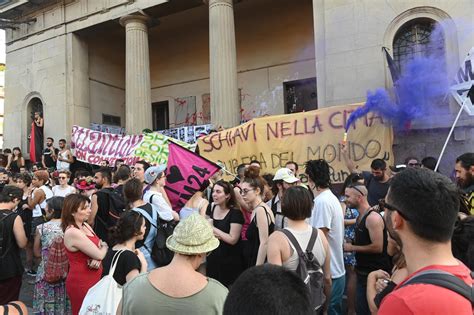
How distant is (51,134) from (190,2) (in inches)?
319

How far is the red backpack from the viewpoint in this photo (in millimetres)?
3896

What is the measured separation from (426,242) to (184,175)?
4.30m

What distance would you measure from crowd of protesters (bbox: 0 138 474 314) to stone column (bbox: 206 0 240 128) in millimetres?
6590

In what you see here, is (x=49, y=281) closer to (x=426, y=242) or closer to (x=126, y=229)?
(x=126, y=229)

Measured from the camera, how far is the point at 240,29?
58.1 feet

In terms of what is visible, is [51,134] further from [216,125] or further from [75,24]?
[216,125]

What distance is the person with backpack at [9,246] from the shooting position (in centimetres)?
426

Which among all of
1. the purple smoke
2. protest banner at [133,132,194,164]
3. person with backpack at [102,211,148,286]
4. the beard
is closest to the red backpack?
person with backpack at [102,211,148,286]

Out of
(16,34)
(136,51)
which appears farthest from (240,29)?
(16,34)

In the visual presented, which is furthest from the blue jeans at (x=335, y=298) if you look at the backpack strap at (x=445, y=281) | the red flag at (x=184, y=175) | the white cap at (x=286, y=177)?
the backpack strap at (x=445, y=281)

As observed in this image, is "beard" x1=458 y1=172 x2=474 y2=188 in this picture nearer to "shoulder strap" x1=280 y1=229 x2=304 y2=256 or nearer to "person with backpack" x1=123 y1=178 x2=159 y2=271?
"shoulder strap" x1=280 y1=229 x2=304 y2=256

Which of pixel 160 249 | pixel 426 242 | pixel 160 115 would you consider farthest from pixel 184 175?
pixel 160 115

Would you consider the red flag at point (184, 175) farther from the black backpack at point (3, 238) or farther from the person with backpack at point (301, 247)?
the person with backpack at point (301, 247)

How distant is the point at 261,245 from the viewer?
11.9 feet
